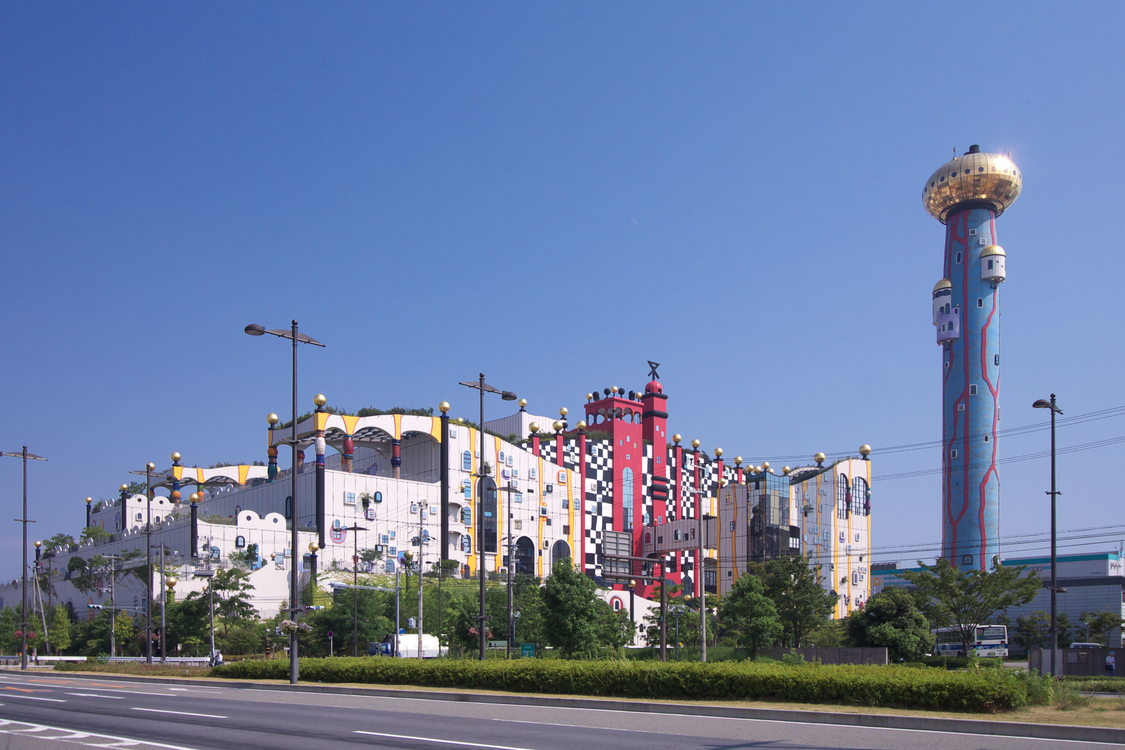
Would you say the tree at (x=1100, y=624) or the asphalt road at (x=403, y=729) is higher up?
the asphalt road at (x=403, y=729)

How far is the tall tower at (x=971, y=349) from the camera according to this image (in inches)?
3189

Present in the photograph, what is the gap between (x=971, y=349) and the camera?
269ft

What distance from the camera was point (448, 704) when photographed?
922 inches

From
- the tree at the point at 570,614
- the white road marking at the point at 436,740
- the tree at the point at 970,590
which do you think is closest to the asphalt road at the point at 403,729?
the white road marking at the point at 436,740

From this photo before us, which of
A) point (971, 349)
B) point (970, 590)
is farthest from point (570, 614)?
point (971, 349)

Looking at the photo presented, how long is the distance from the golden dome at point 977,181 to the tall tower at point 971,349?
0.08 m

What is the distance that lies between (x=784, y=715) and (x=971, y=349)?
230 ft

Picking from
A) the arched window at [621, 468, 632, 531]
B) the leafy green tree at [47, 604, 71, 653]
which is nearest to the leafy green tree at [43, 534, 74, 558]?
the leafy green tree at [47, 604, 71, 653]

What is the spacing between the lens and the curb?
50.9 ft

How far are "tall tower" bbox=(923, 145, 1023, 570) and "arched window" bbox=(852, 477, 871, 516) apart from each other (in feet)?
52.2

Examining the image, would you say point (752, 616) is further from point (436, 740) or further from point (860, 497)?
point (436, 740)

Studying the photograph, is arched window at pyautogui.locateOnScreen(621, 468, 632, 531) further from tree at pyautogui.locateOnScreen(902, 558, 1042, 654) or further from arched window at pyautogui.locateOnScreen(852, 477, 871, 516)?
tree at pyautogui.locateOnScreen(902, 558, 1042, 654)

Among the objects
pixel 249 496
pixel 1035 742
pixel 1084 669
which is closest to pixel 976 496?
pixel 1084 669

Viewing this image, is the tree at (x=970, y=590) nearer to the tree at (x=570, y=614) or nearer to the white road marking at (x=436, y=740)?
the tree at (x=570, y=614)
